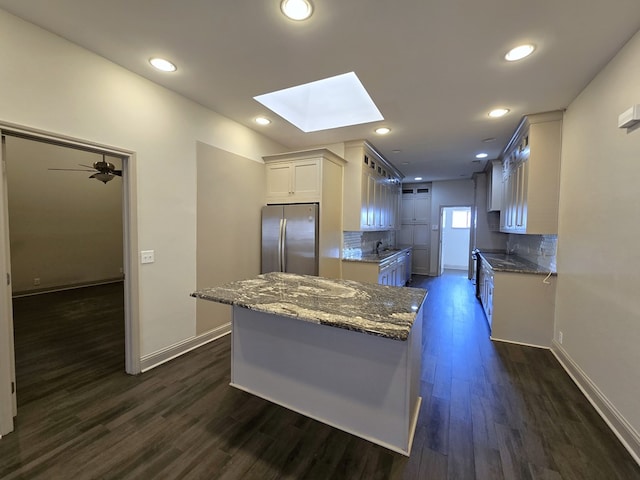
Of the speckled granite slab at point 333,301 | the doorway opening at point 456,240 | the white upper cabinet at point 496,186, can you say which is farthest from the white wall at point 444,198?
the speckled granite slab at point 333,301

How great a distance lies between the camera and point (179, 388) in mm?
2414

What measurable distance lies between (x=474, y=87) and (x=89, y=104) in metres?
3.36

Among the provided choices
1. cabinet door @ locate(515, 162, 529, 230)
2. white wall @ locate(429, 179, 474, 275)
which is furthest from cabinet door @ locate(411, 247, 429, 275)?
cabinet door @ locate(515, 162, 529, 230)

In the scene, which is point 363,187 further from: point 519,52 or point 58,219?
point 58,219

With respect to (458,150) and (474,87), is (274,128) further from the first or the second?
(458,150)

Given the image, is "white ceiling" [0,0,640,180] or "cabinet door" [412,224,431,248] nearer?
"white ceiling" [0,0,640,180]

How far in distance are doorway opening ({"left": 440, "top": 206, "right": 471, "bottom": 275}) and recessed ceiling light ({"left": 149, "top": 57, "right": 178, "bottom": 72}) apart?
9253 millimetres

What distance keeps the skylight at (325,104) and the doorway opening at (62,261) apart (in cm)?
189

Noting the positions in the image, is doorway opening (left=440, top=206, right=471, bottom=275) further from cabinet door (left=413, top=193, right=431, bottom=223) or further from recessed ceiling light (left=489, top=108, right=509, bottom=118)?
recessed ceiling light (left=489, top=108, right=509, bottom=118)

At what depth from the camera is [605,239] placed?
2146mm

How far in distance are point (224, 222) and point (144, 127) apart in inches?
51.7

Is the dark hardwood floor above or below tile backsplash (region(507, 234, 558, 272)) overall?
below

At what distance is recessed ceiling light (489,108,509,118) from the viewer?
10.1 feet

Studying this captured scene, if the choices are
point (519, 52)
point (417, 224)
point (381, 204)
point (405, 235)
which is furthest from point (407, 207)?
point (519, 52)
